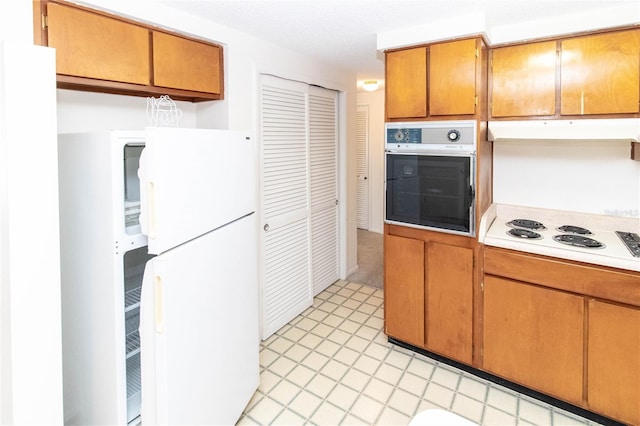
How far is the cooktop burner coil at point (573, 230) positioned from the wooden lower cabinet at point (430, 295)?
0.71 m

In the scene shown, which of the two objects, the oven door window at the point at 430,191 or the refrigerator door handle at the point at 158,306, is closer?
the refrigerator door handle at the point at 158,306

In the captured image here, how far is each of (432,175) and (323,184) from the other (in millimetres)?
1415

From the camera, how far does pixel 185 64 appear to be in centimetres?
220

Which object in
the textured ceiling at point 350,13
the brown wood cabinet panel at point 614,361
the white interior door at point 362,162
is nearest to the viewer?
the brown wood cabinet panel at point 614,361

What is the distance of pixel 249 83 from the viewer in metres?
2.61

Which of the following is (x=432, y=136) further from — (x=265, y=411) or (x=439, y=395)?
(x=265, y=411)

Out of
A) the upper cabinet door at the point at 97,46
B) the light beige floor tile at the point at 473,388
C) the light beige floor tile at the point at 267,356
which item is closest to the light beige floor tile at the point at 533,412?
the light beige floor tile at the point at 473,388

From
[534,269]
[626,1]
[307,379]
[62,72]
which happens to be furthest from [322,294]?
[626,1]

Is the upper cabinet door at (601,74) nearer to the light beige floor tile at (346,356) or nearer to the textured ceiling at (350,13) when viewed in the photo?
the textured ceiling at (350,13)

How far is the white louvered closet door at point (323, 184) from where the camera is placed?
11.3ft

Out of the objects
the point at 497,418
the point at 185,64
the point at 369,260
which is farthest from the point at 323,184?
the point at 497,418

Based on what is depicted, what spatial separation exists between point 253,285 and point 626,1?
2.55 metres

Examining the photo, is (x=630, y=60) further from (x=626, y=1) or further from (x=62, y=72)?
(x=62, y=72)

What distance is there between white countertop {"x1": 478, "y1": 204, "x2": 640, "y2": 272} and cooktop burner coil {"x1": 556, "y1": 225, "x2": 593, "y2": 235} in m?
0.04
